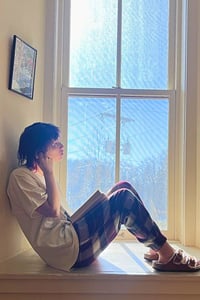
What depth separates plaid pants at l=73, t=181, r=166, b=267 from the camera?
65.6 inches

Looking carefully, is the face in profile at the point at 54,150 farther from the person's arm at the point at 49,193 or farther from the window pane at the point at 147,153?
the window pane at the point at 147,153

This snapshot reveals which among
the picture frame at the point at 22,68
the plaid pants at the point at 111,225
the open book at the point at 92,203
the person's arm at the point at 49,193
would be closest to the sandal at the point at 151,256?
the plaid pants at the point at 111,225

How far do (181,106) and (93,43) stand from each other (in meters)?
0.64

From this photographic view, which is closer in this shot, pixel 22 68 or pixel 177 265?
pixel 177 265

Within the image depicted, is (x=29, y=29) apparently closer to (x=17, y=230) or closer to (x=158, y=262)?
(x=17, y=230)

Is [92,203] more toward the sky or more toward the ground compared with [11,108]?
more toward the ground

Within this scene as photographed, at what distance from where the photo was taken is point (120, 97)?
7.59ft

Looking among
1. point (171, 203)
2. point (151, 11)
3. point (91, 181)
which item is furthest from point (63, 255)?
point (151, 11)

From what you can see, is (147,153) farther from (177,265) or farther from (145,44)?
(177,265)

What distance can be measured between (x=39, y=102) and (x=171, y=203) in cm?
94

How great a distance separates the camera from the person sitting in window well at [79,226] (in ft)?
5.40

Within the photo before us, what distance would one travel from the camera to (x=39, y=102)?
2154mm

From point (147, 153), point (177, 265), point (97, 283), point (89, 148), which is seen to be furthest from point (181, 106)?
point (97, 283)

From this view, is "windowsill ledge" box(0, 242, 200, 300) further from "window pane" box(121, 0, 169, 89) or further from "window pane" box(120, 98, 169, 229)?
"window pane" box(121, 0, 169, 89)
